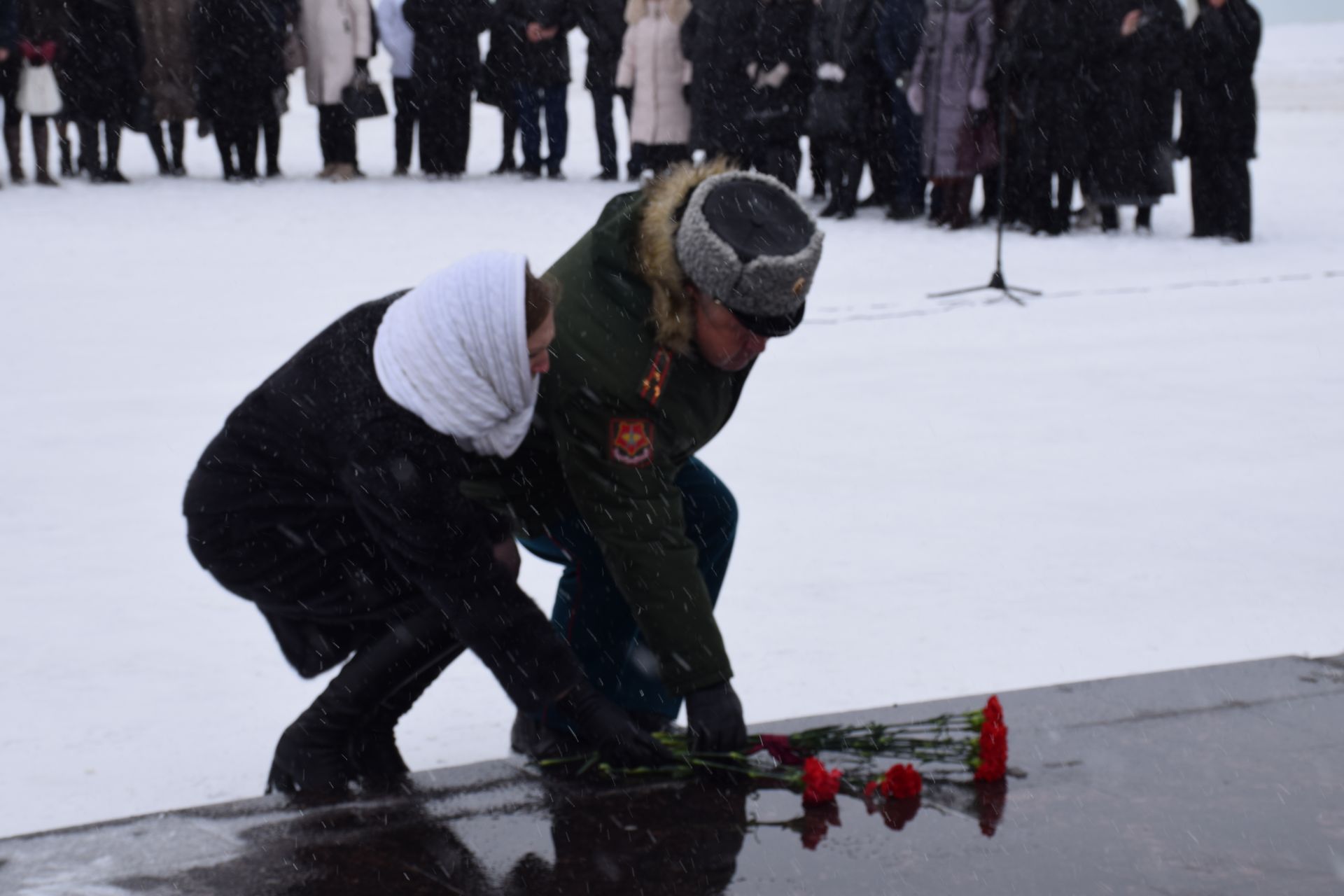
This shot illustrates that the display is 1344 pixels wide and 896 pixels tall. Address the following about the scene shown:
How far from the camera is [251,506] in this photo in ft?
8.83

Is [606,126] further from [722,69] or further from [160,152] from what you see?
[160,152]

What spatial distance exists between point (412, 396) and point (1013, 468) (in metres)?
3.23

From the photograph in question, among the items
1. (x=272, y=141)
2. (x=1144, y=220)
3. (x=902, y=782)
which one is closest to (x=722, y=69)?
(x=1144, y=220)

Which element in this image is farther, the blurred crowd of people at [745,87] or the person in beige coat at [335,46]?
the person in beige coat at [335,46]

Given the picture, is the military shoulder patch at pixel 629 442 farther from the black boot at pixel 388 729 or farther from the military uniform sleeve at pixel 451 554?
the black boot at pixel 388 729

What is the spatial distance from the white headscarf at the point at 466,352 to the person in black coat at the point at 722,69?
30.2 ft

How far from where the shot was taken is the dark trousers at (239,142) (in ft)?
41.1

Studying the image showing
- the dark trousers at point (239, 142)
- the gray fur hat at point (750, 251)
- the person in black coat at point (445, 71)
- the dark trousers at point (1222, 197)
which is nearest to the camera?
the gray fur hat at point (750, 251)

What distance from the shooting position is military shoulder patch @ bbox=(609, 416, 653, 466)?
98.2 inches

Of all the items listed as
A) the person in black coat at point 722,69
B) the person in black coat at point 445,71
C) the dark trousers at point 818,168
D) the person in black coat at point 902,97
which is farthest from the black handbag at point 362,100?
the person in black coat at point 902,97

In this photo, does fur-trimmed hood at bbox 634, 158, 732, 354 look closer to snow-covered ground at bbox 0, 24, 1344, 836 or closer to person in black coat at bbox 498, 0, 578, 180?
snow-covered ground at bbox 0, 24, 1344, 836

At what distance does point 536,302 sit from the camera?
7.99ft

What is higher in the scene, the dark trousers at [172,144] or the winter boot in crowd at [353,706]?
the dark trousers at [172,144]

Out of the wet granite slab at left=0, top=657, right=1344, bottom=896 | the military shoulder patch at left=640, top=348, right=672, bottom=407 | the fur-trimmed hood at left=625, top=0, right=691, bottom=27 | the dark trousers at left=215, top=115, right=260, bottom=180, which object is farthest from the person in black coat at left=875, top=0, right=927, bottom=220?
the military shoulder patch at left=640, top=348, right=672, bottom=407
